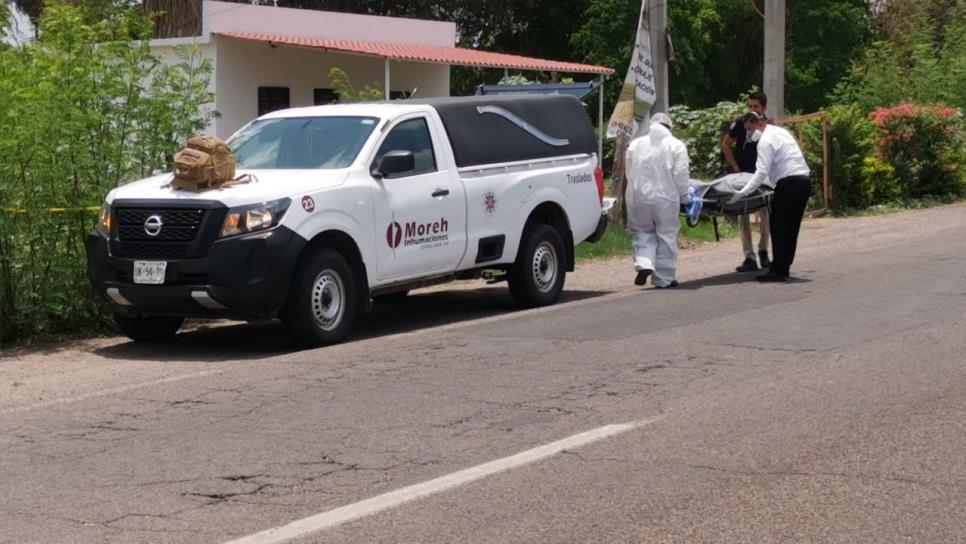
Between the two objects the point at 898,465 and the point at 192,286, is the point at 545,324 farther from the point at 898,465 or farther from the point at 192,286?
the point at 898,465

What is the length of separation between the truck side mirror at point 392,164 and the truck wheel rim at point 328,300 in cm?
100

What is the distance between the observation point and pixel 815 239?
1967cm

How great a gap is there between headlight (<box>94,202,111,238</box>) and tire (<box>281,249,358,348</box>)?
5.22 ft

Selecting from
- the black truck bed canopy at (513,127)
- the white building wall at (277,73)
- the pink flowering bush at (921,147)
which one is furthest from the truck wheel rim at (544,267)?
the white building wall at (277,73)

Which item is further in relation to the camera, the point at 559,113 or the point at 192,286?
the point at 559,113

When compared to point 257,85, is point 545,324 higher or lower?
lower

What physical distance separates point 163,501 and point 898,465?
359 centimetres

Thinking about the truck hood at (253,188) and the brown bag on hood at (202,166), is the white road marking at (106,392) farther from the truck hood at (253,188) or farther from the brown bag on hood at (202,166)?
the brown bag on hood at (202,166)

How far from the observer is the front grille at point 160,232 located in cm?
1067

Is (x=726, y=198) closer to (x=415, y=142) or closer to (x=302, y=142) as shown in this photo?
(x=415, y=142)

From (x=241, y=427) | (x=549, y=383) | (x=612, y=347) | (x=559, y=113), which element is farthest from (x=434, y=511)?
(x=559, y=113)

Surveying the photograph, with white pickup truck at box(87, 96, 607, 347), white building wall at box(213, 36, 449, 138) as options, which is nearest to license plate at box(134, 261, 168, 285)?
white pickup truck at box(87, 96, 607, 347)

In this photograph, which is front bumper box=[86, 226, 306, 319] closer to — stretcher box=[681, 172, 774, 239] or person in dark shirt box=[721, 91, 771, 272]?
stretcher box=[681, 172, 774, 239]

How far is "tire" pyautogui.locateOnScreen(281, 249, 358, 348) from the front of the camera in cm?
1084
